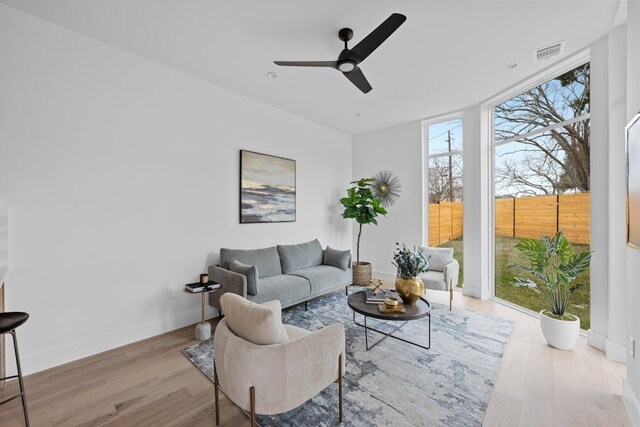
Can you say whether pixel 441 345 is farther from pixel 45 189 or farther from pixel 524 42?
pixel 45 189

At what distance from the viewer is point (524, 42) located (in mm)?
2670

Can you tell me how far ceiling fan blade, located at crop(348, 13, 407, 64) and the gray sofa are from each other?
2.34 metres

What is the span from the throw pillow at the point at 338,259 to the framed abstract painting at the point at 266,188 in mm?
854

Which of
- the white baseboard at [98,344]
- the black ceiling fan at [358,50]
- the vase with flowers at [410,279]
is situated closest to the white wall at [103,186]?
the white baseboard at [98,344]

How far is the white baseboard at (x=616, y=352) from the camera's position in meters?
2.43

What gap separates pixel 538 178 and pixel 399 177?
7.20 feet

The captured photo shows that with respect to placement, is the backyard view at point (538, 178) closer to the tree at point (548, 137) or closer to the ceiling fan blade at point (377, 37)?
the tree at point (548, 137)

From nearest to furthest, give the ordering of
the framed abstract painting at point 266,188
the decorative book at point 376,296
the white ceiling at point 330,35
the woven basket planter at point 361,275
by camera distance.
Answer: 1. the white ceiling at point 330,35
2. the decorative book at point 376,296
3. the framed abstract painting at point 266,188
4. the woven basket planter at point 361,275

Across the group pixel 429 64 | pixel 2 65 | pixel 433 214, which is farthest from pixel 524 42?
pixel 2 65

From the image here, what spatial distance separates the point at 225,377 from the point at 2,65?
299 centimetres

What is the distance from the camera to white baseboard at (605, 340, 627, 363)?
243cm

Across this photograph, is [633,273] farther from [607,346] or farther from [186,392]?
[186,392]

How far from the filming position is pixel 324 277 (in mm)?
3871

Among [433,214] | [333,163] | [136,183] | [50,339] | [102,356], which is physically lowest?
[102,356]
